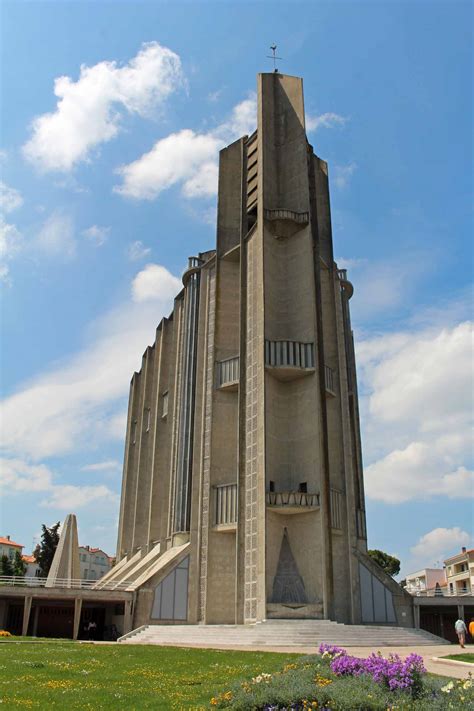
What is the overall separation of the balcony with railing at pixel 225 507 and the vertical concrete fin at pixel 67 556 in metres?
10.8

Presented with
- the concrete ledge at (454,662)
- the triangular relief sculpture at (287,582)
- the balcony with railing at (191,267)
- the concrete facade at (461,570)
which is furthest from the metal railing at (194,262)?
the concrete facade at (461,570)

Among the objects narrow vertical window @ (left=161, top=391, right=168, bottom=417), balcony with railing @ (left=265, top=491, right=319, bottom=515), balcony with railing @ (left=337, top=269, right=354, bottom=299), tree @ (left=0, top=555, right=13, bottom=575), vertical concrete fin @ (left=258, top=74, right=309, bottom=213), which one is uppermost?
vertical concrete fin @ (left=258, top=74, right=309, bottom=213)

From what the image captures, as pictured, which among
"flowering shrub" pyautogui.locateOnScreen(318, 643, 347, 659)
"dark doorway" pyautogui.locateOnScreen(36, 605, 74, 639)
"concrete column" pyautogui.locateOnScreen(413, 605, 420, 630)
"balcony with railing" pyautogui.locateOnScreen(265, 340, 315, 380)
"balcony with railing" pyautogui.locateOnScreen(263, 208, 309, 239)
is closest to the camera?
"flowering shrub" pyautogui.locateOnScreen(318, 643, 347, 659)

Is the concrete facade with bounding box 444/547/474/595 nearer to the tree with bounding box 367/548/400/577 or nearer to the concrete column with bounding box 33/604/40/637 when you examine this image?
the tree with bounding box 367/548/400/577

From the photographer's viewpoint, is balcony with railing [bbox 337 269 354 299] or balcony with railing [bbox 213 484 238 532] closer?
balcony with railing [bbox 213 484 238 532]

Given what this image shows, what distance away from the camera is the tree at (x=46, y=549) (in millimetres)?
55603

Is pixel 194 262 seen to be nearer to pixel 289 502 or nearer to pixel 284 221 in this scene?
pixel 284 221

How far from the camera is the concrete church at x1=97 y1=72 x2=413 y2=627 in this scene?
93.8ft

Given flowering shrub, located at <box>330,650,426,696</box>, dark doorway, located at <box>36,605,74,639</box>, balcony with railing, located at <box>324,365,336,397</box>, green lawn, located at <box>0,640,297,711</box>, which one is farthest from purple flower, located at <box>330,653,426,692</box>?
dark doorway, located at <box>36,605,74,639</box>

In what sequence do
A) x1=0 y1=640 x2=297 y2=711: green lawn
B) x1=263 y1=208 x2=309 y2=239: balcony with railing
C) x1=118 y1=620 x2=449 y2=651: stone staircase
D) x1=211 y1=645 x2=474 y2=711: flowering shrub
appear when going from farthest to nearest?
x1=263 y1=208 x2=309 y2=239: balcony with railing, x1=118 y1=620 x2=449 y2=651: stone staircase, x1=0 y1=640 x2=297 y2=711: green lawn, x1=211 y1=645 x2=474 y2=711: flowering shrub

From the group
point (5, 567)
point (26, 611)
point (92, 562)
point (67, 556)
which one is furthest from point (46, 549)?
point (92, 562)

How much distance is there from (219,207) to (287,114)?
6.99m

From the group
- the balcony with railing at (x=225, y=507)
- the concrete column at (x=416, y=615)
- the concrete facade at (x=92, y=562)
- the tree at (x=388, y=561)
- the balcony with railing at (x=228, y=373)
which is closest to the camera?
the balcony with railing at (x=225, y=507)

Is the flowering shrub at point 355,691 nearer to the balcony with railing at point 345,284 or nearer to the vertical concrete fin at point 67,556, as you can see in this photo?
the vertical concrete fin at point 67,556
